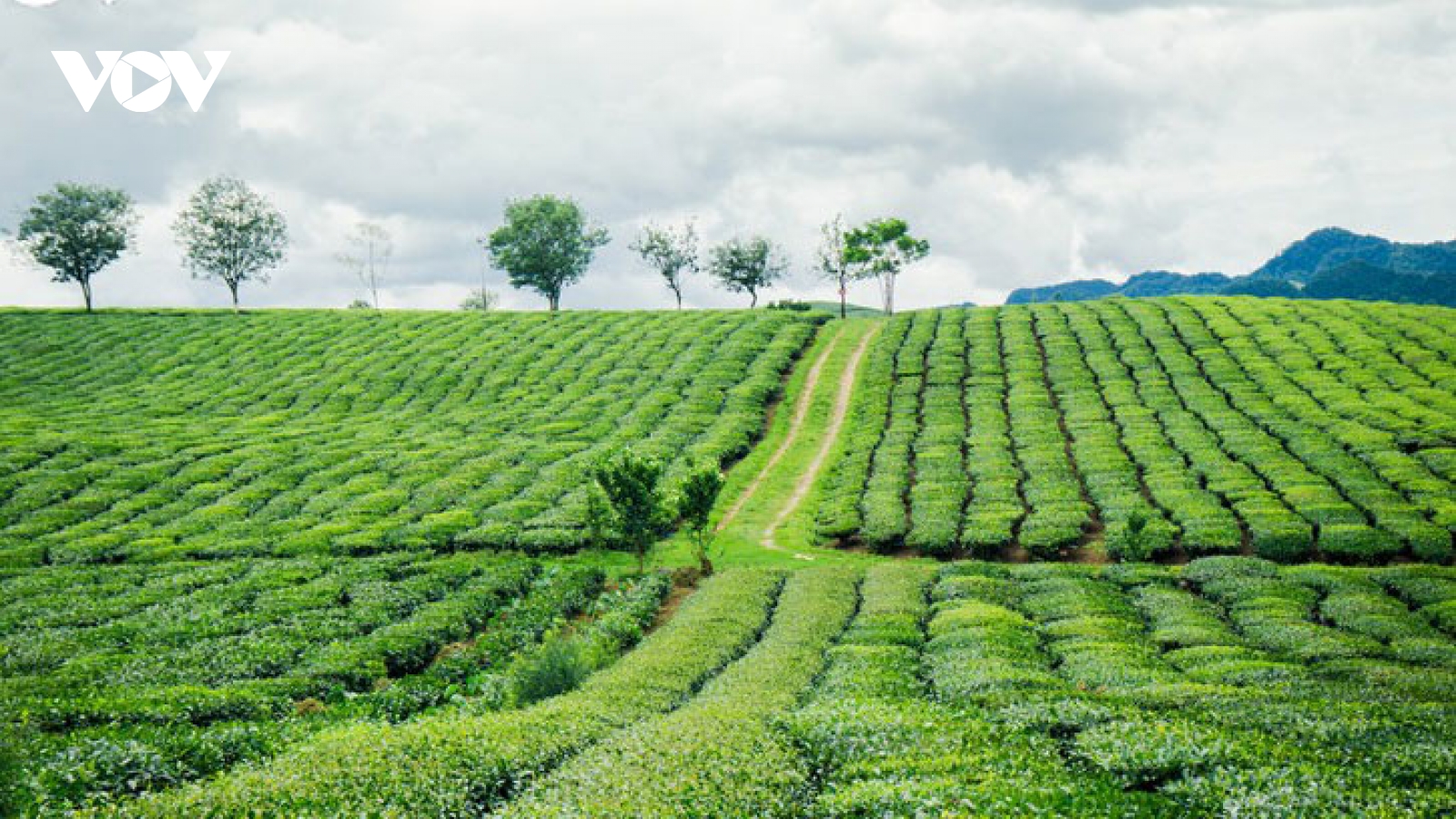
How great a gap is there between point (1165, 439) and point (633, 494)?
3457 cm

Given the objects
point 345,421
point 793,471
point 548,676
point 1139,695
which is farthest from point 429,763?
point 345,421

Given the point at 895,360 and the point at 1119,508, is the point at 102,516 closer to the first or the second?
the point at 1119,508

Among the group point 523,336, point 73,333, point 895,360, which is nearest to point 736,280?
point 523,336

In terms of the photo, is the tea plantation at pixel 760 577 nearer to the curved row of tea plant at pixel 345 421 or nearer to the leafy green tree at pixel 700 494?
the curved row of tea plant at pixel 345 421

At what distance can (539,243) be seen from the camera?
122 meters

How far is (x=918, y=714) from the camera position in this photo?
17812mm

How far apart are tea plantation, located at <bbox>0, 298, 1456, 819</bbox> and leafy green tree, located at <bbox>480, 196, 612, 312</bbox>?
36.9 m

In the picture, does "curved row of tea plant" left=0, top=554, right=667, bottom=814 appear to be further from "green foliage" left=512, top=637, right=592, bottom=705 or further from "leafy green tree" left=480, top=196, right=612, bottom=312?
"leafy green tree" left=480, top=196, right=612, bottom=312

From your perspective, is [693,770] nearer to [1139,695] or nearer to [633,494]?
[1139,695]

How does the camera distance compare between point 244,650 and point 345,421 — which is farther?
point 345,421

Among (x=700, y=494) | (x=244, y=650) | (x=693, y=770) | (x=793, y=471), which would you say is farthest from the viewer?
(x=793, y=471)

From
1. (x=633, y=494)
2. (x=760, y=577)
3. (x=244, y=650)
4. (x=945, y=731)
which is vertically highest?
(x=633, y=494)

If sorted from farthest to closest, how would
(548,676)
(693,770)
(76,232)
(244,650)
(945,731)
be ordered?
(76,232) → (244,650) → (548,676) → (945,731) → (693,770)

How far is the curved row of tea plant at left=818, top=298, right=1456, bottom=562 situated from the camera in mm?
40062
